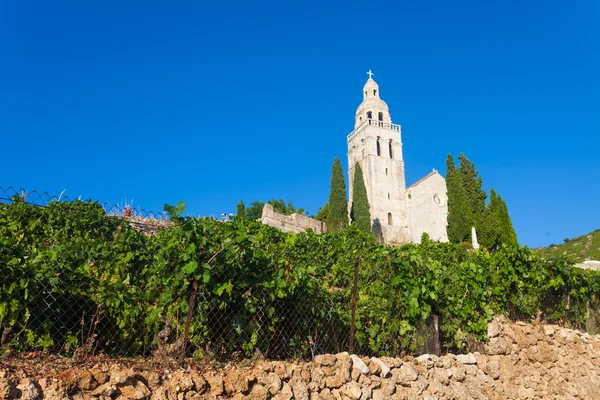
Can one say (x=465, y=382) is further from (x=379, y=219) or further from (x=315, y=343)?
(x=379, y=219)

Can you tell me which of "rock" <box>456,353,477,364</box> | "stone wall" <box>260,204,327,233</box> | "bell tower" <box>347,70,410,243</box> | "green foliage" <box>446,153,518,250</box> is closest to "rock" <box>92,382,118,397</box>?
"rock" <box>456,353,477,364</box>

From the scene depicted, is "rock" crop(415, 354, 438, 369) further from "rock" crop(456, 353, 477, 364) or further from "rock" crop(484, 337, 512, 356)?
"rock" crop(484, 337, 512, 356)

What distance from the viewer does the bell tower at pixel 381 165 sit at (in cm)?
4234

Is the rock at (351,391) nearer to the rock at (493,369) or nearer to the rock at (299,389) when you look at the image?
the rock at (299,389)

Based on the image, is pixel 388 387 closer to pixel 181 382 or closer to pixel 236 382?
pixel 236 382

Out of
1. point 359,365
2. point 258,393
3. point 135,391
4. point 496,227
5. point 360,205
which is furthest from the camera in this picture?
point 360,205

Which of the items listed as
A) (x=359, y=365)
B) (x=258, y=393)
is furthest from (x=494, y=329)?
(x=258, y=393)

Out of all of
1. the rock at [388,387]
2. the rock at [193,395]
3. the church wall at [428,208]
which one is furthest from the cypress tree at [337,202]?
the rock at [193,395]

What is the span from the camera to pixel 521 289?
783 cm

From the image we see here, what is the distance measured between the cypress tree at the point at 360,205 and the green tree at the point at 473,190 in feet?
26.4

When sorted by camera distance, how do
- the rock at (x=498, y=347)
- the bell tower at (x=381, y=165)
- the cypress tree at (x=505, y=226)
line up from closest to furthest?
the rock at (x=498, y=347), the cypress tree at (x=505, y=226), the bell tower at (x=381, y=165)

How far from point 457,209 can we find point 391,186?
9727mm

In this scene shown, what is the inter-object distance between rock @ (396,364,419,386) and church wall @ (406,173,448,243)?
3871 centimetres

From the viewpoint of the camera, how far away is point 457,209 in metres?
35.0
